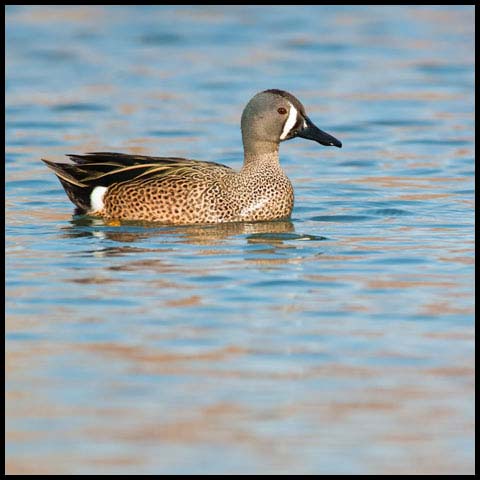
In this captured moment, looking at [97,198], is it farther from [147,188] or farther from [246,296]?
[246,296]

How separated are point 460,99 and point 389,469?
12.9 m

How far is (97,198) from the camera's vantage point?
1227 centimetres

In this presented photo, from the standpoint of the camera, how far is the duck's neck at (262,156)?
12.5 meters

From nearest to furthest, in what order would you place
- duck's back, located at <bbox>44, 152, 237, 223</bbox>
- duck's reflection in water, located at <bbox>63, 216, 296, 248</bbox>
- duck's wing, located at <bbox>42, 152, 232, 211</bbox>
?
1. duck's reflection in water, located at <bbox>63, 216, 296, 248</bbox>
2. duck's back, located at <bbox>44, 152, 237, 223</bbox>
3. duck's wing, located at <bbox>42, 152, 232, 211</bbox>

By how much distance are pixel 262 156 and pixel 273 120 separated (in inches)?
11.6

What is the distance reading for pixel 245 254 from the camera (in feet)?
36.1

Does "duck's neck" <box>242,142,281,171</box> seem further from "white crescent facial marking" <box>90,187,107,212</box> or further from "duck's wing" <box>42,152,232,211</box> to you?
"white crescent facial marking" <box>90,187,107,212</box>

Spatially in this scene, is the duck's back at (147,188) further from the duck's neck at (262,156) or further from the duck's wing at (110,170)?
the duck's neck at (262,156)

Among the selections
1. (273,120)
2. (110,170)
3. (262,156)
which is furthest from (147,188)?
(273,120)

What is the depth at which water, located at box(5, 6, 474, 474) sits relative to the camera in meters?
7.11

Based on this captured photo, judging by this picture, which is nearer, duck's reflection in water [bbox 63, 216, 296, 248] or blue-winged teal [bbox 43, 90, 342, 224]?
duck's reflection in water [bbox 63, 216, 296, 248]

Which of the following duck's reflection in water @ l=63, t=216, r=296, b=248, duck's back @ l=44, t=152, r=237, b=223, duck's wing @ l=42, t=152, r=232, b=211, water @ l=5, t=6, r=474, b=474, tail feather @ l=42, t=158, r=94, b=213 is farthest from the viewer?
tail feather @ l=42, t=158, r=94, b=213

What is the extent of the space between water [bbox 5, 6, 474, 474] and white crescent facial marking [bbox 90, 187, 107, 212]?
12 cm

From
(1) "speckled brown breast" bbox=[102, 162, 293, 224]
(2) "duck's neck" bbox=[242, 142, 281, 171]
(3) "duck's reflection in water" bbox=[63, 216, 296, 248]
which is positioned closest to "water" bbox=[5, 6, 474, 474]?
(3) "duck's reflection in water" bbox=[63, 216, 296, 248]
